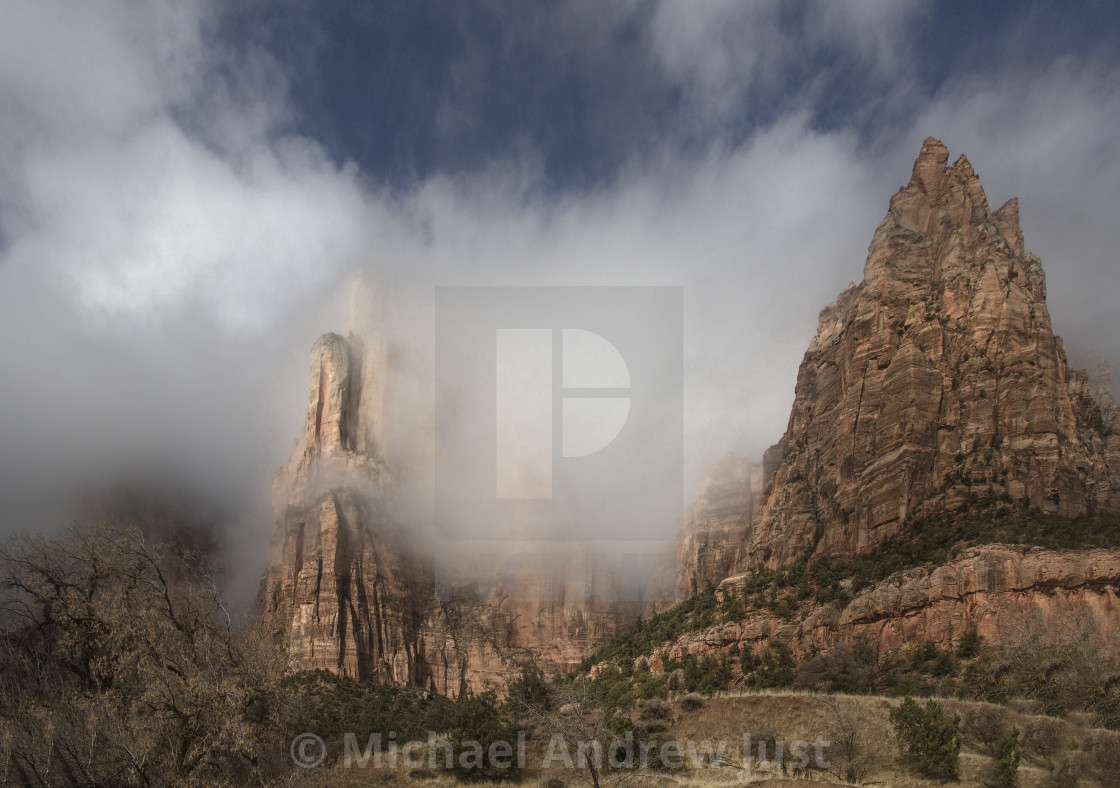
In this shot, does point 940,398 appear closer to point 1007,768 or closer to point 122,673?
point 1007,768

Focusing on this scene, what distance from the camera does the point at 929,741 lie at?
31.8 m

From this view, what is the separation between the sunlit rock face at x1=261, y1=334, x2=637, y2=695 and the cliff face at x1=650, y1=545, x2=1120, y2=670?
61.7 m

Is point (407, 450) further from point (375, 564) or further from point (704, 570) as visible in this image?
point (704, 570)

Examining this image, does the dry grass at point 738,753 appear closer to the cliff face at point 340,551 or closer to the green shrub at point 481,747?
the green shrub at point 481,747

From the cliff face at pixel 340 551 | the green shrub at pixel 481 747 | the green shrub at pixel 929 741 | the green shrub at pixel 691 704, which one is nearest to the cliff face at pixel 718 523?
the cliff face at pixel 340 551

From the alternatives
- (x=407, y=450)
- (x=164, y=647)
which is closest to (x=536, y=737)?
(x=164, y=647)

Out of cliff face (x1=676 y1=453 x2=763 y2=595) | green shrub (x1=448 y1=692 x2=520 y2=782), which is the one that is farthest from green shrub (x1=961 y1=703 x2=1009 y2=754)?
cliff face (x1=676 y1=453 x2=763 y2=595)

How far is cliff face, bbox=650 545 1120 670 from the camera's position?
51000 millimetres

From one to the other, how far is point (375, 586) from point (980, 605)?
283ft

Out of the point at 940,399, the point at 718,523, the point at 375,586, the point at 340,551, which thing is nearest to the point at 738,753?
the point at 940,399

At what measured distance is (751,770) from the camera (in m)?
34.1

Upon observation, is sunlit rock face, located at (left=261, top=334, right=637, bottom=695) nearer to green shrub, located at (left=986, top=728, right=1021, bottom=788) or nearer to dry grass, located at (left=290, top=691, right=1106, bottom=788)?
dry grass, located at (left=290, top=691, right=1106, bottom=788)

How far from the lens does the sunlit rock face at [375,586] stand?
109062mm

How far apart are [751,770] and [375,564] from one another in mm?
91702
